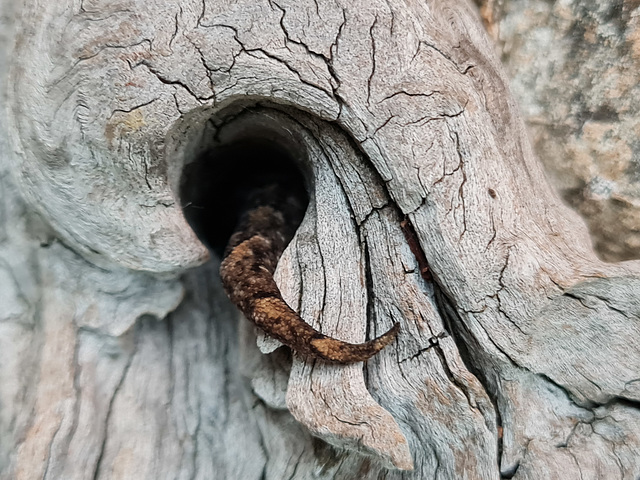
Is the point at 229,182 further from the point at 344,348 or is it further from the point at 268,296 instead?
the point at 344,348

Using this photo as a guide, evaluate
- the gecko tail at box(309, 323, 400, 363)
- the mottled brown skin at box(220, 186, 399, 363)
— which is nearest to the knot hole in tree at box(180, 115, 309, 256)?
the mottled brown skin at box(220, 186, 399, 363)

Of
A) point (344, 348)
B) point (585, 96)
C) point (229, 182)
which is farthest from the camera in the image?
point (229, 182)

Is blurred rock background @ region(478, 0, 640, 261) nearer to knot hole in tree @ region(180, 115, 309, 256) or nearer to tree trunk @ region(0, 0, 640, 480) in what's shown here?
tree trunk @ region(0, 0, 640, 480)

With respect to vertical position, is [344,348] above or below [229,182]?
below

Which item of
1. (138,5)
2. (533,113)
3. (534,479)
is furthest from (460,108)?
(534,479)

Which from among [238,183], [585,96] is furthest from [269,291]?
[585,96]

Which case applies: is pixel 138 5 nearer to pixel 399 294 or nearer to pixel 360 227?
pixel 360 227
